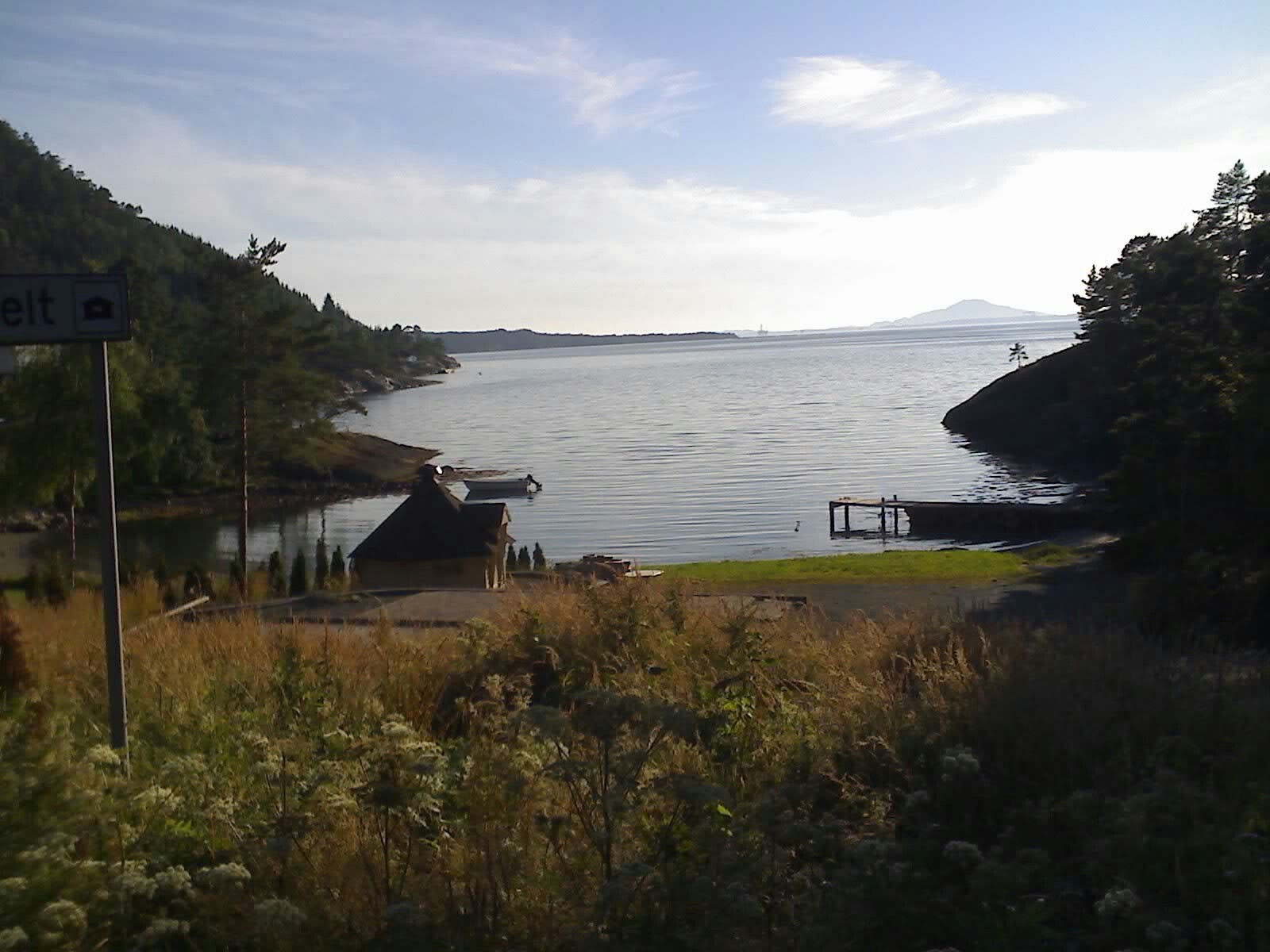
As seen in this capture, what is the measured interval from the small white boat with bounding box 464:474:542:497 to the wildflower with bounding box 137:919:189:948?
63284 mm

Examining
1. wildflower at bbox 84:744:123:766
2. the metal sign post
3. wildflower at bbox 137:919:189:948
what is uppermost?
the metal sign post

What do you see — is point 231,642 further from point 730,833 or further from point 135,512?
→ point 135,512

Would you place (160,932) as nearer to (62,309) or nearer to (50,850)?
(50,850)

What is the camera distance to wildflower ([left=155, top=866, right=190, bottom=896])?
11.2 ft

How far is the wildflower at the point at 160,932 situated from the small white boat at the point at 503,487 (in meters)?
63.3

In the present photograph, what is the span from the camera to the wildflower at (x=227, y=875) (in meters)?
3.48

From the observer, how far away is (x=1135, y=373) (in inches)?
1318

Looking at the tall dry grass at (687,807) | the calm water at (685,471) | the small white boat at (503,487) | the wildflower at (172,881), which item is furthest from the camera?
the small white boat at (503,487)

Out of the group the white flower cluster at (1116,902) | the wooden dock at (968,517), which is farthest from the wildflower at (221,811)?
the wooden dock at (968,517)

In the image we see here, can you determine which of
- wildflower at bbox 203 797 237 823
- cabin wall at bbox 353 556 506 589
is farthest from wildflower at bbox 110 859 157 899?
cabin wall at bbox 353 556 506 589

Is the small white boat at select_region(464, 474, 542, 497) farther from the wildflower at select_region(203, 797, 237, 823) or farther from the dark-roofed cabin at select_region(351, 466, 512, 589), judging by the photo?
the wildflower at select_region(203, 797, 237, 823)

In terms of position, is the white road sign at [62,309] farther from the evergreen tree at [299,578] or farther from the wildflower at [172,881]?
the evergreen tree at [299,578]

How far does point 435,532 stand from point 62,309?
22971mm

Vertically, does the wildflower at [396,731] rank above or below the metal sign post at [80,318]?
below
